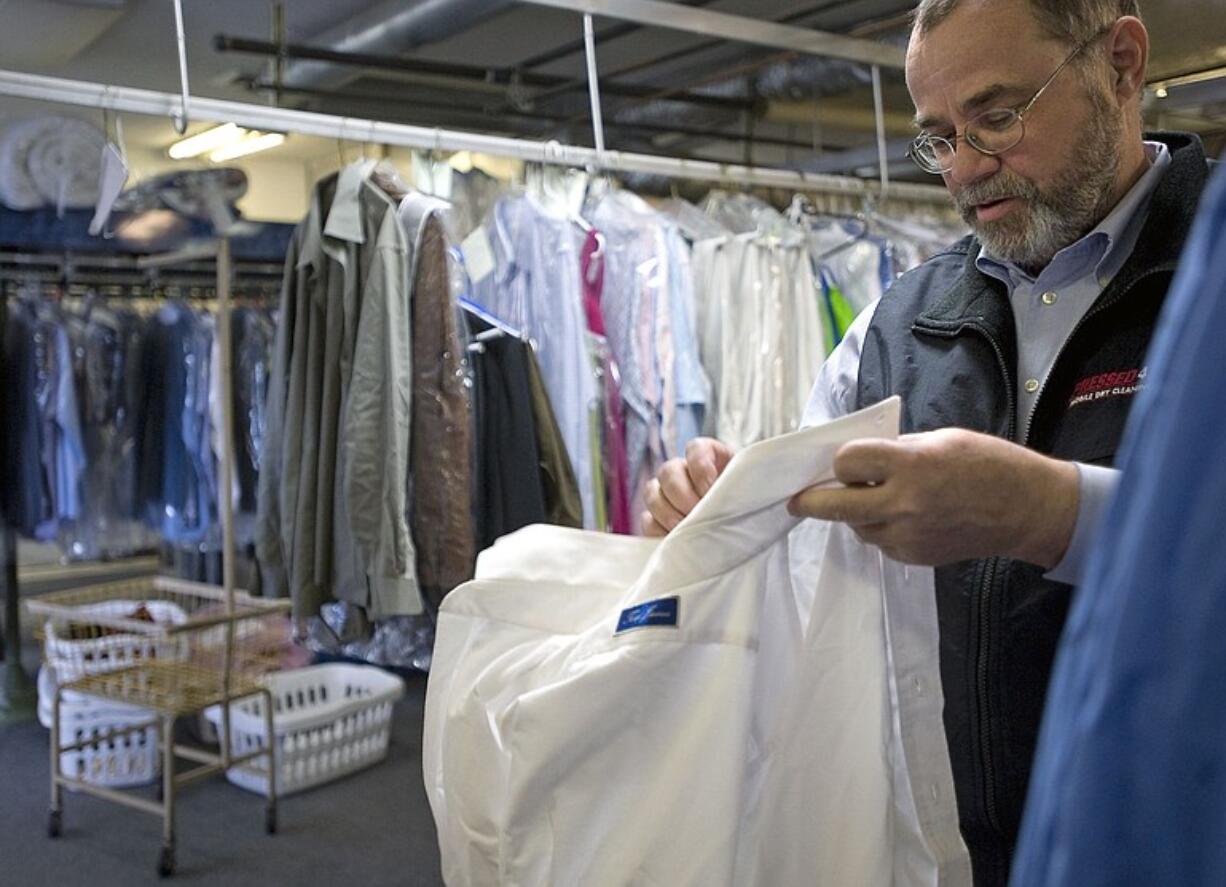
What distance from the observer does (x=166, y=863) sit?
11.7ft

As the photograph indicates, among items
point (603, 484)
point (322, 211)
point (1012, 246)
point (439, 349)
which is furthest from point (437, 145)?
point (1012, 246)

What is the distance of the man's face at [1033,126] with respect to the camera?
133 centimetres

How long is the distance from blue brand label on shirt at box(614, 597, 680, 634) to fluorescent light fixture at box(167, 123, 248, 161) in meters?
6.75

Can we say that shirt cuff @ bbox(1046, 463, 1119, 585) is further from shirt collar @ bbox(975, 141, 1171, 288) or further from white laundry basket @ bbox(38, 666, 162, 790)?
white laundry basket @ bbox(38, 666, 162, 790)

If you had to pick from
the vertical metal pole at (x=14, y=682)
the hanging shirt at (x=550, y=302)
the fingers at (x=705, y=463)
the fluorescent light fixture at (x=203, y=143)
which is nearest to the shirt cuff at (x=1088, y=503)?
the fingers at (x=705, y=463)

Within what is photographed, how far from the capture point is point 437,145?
3279mm

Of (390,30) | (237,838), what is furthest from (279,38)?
(237,838)

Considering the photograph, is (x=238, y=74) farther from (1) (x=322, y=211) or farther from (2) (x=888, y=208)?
(1) (x=322, y=211)

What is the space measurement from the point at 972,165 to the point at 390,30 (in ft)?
16.5

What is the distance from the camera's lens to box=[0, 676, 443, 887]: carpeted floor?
359 centimetres

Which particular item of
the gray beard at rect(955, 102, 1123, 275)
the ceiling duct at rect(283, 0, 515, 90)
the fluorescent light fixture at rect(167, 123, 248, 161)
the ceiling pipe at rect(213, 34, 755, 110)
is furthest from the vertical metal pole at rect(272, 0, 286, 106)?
the gray beard at rect(955, 102, 1123, 275)

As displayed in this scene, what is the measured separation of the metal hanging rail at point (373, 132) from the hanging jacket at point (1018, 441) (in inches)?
80.1

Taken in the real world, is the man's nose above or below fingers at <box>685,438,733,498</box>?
above

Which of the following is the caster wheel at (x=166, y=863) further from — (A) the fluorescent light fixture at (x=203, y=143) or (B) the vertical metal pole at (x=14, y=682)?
(A) the fluorescent light fixture at (x=203, y=143)
